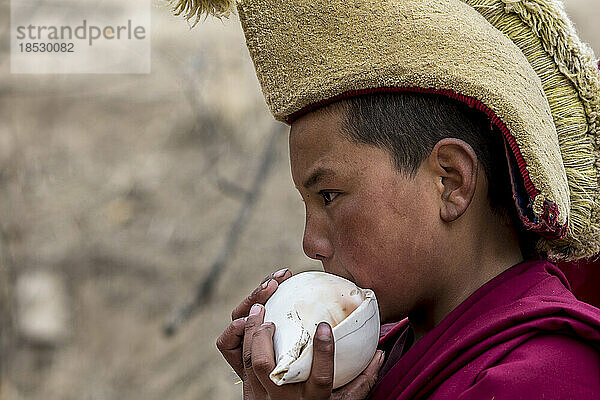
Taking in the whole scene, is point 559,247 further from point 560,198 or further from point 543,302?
point 543,302

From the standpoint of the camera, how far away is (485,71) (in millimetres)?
1422

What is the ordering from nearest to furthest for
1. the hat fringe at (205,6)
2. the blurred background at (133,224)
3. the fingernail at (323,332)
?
the fingernail at (323,332), the hat fringe at (205,6), the blurred background at (133,224)

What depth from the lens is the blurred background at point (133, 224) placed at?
15.1 feet

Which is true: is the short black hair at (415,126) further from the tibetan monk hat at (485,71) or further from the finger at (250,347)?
the finger at (250,347)

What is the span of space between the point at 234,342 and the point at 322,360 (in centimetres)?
31

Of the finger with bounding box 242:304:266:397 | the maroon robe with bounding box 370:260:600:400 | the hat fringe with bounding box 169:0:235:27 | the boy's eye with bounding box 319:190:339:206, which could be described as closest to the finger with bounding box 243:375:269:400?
the finger with bounding box 242:304:266:397

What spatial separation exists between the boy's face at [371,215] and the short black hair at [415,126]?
21 millimetres

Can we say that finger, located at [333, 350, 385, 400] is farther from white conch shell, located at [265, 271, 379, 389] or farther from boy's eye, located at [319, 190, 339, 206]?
boy's eye, located at [319, 190, 339, 206]

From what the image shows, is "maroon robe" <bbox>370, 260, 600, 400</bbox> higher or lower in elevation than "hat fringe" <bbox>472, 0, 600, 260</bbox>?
lower

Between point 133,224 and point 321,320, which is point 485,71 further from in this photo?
point 133,224

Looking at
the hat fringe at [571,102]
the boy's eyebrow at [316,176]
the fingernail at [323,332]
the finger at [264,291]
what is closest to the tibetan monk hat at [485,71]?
the hat fringe at [571,102]

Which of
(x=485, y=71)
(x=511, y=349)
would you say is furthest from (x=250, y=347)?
(x=485, y=71)

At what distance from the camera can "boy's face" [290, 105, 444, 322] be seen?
4.72 ft

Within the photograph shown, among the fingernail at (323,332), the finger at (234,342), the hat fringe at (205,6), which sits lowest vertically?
the finger at (234,342)
